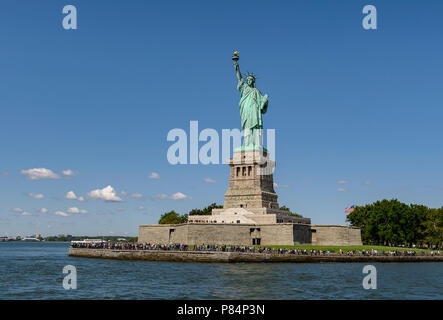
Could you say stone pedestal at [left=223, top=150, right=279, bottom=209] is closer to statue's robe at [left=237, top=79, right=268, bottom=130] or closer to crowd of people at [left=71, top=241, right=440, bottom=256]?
statue's robe at [left=237, top=79, right=268, bottom=130]

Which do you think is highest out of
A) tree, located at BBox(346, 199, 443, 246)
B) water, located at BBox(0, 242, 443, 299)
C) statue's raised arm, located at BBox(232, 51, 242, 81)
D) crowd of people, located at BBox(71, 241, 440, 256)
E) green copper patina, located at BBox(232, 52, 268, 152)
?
statue's raised arm, located at BBox(232, 51, 242, 81)

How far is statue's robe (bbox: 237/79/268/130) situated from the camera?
7875 centimetres

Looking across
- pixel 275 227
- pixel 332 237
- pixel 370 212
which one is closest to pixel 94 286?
pixel 275 227

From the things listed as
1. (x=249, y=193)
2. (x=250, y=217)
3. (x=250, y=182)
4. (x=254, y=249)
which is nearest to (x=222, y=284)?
(x=254, y=249)

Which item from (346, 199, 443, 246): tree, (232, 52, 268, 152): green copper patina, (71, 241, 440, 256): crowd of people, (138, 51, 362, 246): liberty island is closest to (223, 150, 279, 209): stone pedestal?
(138, 51, 362, 246): liberty island

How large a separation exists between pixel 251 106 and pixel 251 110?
27.6 inches

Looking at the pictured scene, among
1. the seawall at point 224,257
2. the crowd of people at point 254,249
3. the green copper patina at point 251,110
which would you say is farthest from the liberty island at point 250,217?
the seawall at point 224,257

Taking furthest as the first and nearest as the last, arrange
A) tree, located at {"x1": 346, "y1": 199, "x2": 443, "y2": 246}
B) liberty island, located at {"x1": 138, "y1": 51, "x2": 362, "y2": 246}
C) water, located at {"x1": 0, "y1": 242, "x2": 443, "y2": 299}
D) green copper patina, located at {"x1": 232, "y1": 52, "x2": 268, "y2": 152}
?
tree, located at {"x1": 346, "y1": 199, "x2": 443, "y2": 246} < green copper patina, located at {"x1": 232, "y1": 52, "x2": 268, "y2": 152} < liberty island, located at {"x1": 138, "y1": 51, "x2": 362, "y2": 246} < water, located at {"x1": 0, "y1": 242, "x2": 443, "y2": 299}

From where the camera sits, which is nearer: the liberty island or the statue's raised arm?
the liberty island

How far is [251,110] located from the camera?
259 ft

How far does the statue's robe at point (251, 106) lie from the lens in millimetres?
78750

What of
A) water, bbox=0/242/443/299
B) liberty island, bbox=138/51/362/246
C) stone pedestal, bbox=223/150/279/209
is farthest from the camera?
stone pedestal, bbox=223/150/279/209
